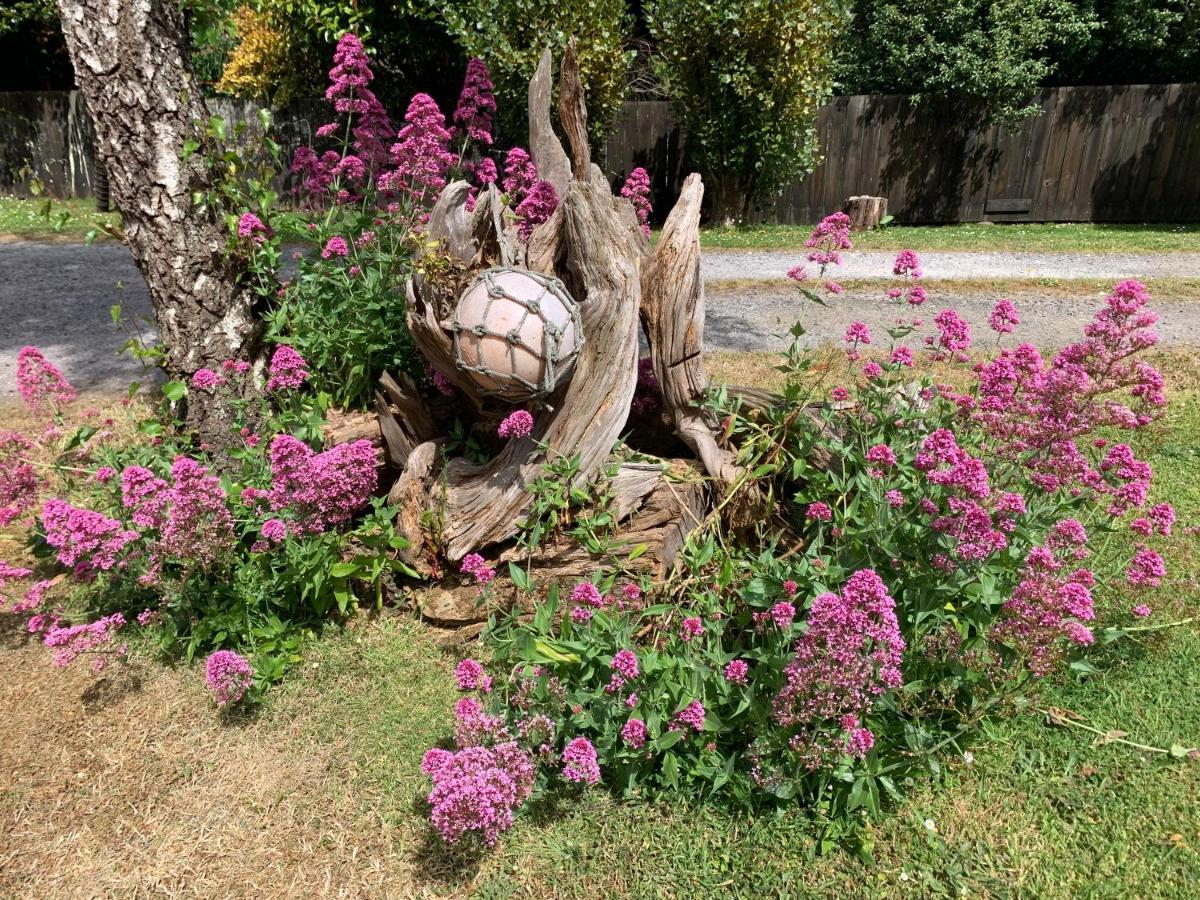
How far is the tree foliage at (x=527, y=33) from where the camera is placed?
10352 mm

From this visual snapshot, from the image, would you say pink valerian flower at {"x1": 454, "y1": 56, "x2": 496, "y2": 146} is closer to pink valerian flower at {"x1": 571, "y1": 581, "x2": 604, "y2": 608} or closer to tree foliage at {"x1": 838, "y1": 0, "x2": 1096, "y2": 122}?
pink valerian flower at {"x1": 571, "y1": 581, "x2": 604, "y2": 608}

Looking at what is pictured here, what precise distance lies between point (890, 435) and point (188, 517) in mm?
2584

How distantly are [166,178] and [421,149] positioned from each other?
3.69 feet

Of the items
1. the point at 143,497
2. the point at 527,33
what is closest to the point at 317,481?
the point at 143,497

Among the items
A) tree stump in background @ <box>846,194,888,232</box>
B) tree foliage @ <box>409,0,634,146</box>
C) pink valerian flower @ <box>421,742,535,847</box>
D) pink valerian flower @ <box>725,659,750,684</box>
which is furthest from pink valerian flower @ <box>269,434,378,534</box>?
tree stump in background @ <box>846,194,888,232</box>

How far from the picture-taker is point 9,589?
339 cm

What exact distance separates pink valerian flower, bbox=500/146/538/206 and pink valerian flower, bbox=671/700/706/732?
9.46 ft

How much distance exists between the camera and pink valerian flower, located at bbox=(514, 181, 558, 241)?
12.6 ft

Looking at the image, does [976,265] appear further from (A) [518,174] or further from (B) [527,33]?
(A) [518,174]

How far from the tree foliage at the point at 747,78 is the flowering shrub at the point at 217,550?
32.6ft

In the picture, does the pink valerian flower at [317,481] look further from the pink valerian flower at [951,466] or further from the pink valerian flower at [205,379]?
the pink valerian flower at [951,466]

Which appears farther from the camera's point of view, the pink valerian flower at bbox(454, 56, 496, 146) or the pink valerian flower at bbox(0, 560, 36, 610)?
the pink valerian flower at bbox(454, 56, 496, 146)

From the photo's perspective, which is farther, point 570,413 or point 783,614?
point 570,413

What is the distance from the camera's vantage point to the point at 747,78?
11.3 meters
